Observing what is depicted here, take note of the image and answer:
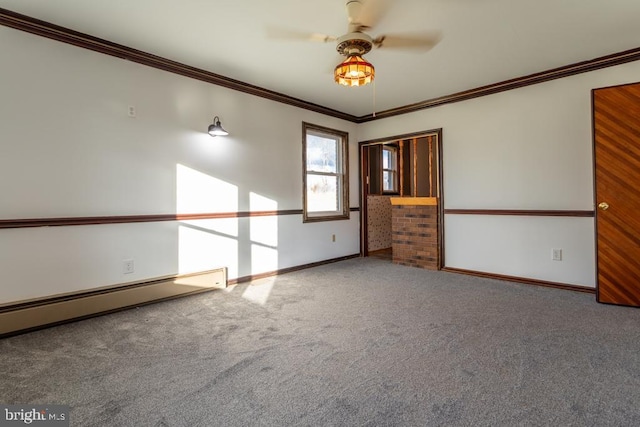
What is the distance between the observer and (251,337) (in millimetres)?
2316

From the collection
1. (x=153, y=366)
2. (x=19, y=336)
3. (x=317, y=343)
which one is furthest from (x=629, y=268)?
(x=19, y=336)

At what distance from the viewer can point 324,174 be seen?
5.07 metres

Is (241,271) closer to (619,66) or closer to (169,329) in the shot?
(169,329)

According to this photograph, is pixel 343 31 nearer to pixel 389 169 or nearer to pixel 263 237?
pixel 263 237

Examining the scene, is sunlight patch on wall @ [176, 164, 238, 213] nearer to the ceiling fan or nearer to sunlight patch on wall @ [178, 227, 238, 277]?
sunlight patch on wall @ [178, 227, 238, 277]

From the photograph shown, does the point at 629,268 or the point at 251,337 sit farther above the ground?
the point at 629,268

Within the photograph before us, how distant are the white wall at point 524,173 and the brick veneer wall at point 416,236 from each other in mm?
192

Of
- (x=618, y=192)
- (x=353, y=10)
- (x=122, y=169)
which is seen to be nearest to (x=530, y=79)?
(x=618, y=192)

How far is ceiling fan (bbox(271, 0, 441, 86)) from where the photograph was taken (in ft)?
7.75

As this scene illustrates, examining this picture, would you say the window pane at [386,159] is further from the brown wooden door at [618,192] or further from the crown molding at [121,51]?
the brown wooden door at [618,192]

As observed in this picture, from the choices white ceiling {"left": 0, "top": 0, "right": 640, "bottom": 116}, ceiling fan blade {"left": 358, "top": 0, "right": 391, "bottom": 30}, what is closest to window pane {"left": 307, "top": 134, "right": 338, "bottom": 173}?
white ceiling {"left": 0, "top": 0, "right": 640, "bottom": 116}

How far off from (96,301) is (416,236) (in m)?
4.01

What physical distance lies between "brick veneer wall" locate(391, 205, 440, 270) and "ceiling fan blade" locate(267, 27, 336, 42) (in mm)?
A: 2853

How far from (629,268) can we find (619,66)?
2034mm
